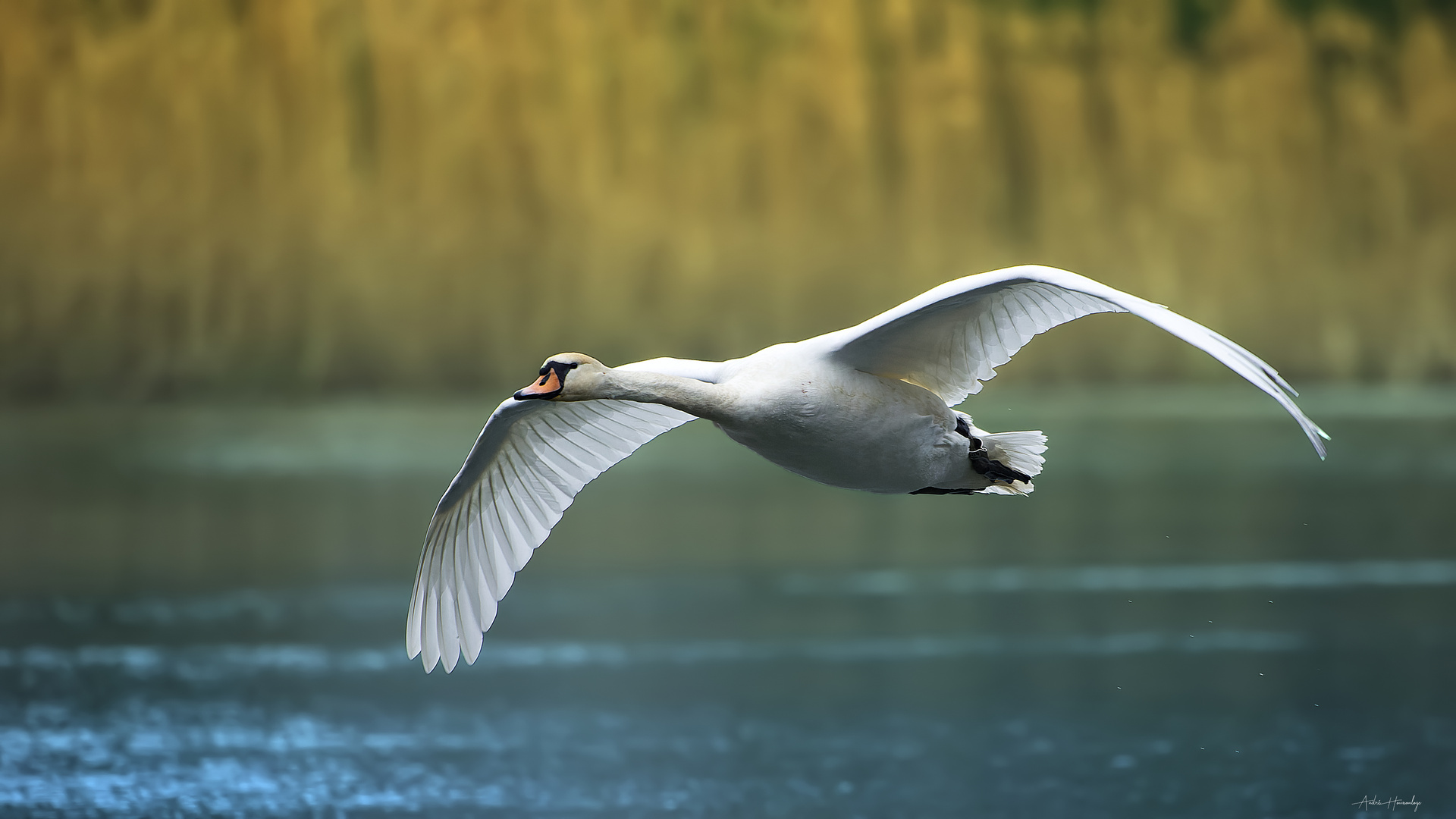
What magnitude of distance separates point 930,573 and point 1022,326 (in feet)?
39.7

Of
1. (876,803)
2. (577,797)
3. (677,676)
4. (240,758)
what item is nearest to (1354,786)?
(876,803)

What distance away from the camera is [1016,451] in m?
4.82

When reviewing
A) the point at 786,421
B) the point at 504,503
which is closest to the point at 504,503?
the point at 504,503

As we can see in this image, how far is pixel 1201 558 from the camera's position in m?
16.7

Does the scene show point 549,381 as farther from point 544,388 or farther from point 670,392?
point 670,392

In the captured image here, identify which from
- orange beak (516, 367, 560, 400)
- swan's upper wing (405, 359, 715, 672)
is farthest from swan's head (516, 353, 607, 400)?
swan's upper wing (405, 359, 715, 672)

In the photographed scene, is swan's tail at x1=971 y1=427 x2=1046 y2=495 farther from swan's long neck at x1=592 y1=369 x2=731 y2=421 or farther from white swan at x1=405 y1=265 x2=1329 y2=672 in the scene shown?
swan's long neck at x1=592 y1=369 x2=731 y2=421

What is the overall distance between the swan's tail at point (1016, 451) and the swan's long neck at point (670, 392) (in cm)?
98

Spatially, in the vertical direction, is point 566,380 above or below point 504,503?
above

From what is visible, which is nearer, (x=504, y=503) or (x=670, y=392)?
(x=670, y=392)

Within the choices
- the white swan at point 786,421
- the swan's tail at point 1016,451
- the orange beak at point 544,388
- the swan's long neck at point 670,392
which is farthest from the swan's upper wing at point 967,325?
the orange beak at point 544,388

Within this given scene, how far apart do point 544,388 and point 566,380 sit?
0.24 feet

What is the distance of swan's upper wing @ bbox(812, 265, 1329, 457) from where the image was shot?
3.85 meters

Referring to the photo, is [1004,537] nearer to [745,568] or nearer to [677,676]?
[745,568]
